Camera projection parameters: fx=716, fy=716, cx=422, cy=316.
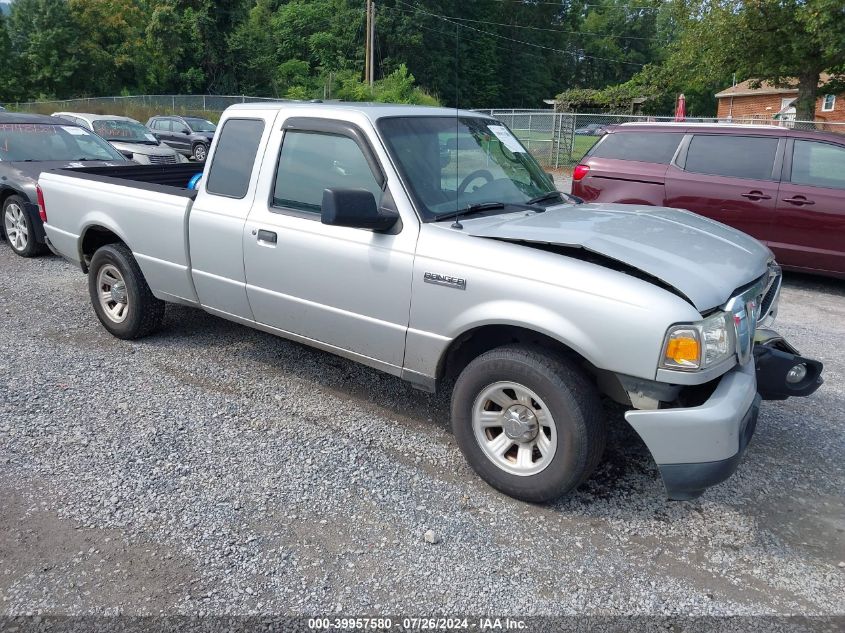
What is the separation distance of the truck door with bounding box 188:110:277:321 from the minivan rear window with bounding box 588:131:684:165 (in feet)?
17.6

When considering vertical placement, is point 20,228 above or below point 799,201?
below

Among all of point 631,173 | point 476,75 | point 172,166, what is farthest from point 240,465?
point 476,75

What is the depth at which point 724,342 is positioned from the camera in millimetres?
3244

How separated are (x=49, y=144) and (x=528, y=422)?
8592 mm

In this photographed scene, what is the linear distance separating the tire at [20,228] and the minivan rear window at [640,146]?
275 inches

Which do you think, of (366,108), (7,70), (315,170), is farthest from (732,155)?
(7,70)

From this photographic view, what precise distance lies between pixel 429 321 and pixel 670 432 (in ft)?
4.40

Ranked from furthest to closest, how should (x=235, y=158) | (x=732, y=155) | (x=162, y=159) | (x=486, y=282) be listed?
1. (x=162, y=159)
2. (x=732, y=155)
3. (x=235, y=158)
4. (x=486, y=282)

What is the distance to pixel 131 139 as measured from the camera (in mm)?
16719

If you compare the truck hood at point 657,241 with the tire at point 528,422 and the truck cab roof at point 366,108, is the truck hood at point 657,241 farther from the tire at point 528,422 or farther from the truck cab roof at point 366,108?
the truck cab roof at point 366,108

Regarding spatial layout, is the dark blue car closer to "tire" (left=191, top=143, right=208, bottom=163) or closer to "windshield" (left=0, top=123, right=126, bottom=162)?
"windshield" (left=0, top=123, right=126, bottom=162)

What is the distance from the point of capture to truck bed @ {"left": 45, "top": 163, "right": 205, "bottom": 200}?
5.97m

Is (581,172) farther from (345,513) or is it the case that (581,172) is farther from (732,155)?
(345,513)

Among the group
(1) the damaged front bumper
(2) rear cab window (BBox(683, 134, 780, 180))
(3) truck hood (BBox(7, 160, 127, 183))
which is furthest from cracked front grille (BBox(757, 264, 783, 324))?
(3) truck hood (BBox(7, 160, 127, 183))
